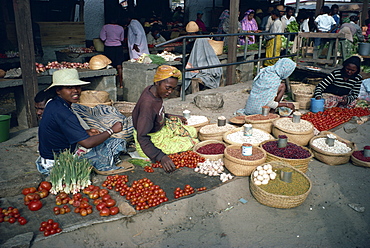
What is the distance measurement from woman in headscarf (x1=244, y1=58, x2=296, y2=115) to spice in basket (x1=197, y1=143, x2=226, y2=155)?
1.46 m

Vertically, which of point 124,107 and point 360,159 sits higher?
point 124,107

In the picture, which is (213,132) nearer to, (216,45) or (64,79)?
(64,79)

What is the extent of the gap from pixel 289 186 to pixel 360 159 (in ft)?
4.65

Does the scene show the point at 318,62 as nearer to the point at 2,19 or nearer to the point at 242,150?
the point at 242,150

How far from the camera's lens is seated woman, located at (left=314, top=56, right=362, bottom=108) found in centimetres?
618

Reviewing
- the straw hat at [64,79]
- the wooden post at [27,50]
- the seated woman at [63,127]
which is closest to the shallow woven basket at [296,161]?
the seated woman at [63,127]

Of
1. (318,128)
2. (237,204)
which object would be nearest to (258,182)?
(237,204)

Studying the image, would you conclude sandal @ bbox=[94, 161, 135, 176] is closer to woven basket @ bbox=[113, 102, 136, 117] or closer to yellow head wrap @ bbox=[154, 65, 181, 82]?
yellow head wrap @ bbox=[154, 65, 181, 82]

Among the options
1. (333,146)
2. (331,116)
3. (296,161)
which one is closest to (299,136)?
(333,146)

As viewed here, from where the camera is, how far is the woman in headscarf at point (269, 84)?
5.27 meters

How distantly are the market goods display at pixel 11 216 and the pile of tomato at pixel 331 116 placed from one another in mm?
4448

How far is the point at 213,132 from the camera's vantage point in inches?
185

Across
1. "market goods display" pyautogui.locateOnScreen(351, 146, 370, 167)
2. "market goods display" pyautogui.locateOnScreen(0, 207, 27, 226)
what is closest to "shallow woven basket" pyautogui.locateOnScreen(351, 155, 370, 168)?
"market goods display" pyautogui.locateOnScreen(351, 146, 370, 167)

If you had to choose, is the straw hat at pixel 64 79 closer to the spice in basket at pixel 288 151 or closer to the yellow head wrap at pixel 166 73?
the yellow head wrap at pixel 166 73
